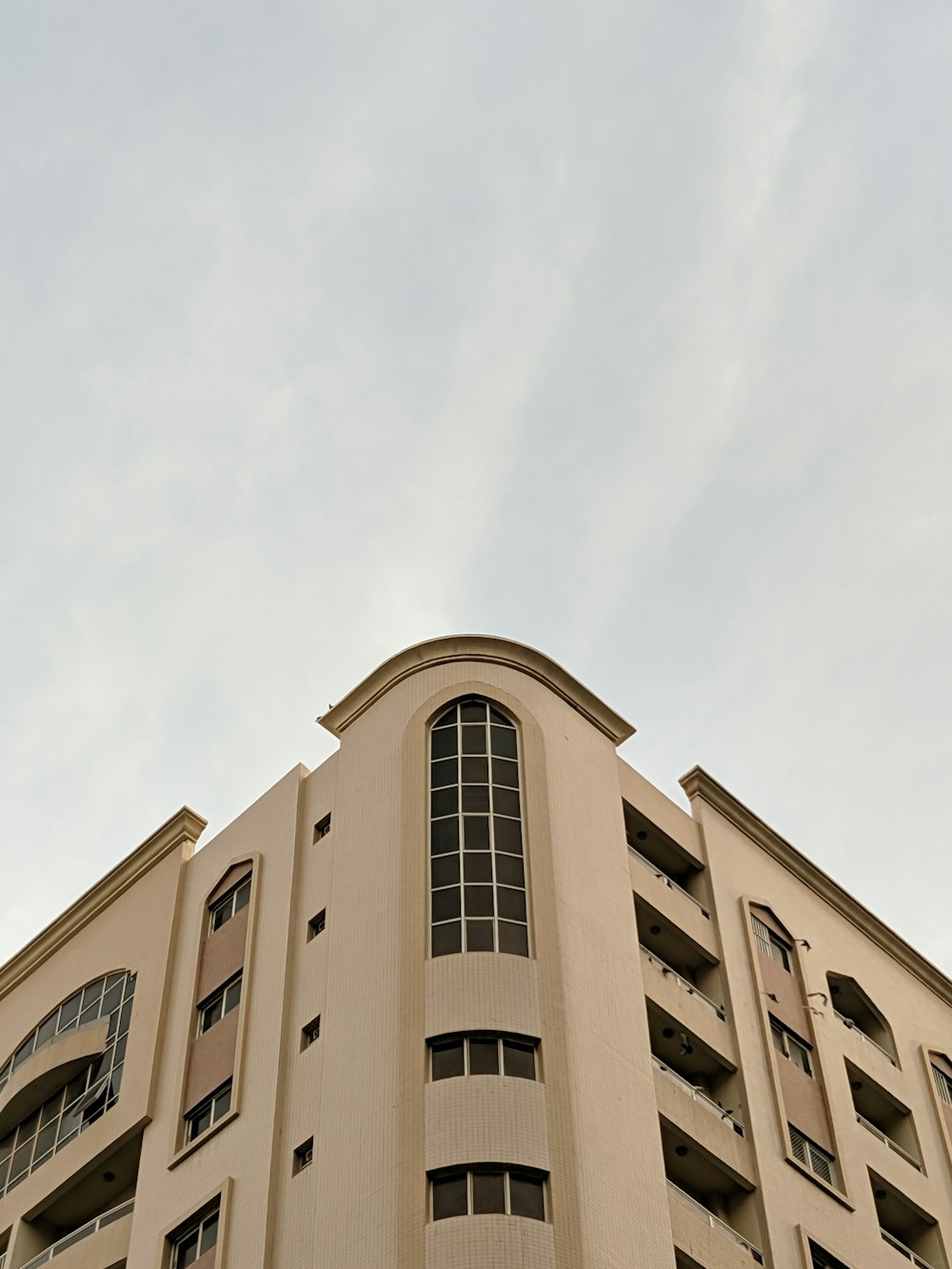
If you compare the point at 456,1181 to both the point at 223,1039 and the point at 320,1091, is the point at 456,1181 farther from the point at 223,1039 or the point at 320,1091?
the point at 223,1039

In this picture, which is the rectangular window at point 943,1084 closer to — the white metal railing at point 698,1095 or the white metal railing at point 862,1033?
the white metal railing at point 862,1033

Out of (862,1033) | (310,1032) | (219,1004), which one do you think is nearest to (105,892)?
(219,1004)

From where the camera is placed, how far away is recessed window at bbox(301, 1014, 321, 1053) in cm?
3828

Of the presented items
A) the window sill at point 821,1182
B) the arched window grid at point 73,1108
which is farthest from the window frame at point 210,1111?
the window sill at point 821,1182

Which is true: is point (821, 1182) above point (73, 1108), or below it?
below

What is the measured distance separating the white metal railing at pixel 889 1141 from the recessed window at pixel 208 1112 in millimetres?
15252

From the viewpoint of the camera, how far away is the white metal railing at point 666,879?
143ft

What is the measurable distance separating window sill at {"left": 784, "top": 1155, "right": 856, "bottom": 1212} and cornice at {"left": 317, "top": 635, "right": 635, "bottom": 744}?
37.8ft

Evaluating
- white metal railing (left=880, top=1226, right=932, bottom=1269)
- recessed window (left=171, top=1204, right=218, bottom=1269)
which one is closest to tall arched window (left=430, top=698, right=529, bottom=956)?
recessed window (left=171, top=1204, right=218, bottom=1269)

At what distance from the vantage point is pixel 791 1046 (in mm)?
42938

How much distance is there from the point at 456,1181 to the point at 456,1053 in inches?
113

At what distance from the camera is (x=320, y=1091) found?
119 ft

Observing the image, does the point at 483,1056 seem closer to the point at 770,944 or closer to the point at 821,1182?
the point at 821,1182

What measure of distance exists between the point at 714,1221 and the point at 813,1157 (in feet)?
15.7
